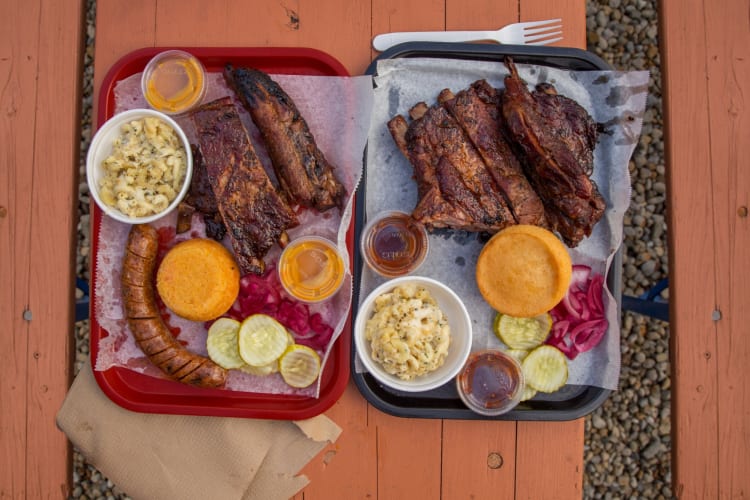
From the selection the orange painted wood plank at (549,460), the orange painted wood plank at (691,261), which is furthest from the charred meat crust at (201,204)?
the orange painted wood plank at (691,261)

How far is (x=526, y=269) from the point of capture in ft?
9.34

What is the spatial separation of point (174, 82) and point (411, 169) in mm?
1415

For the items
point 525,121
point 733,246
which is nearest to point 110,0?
point 525,121

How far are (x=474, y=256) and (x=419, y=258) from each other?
35cm

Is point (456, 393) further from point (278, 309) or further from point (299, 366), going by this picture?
point (278, 309)

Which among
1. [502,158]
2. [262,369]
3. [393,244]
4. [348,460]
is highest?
[502,158]

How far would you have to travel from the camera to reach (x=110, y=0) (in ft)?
10.4

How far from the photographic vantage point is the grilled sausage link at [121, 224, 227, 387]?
2902mm

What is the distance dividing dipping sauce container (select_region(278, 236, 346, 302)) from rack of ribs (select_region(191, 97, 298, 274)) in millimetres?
134

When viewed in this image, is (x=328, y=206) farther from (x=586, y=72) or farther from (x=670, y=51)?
(x=670, y=51)

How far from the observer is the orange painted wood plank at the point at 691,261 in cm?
330

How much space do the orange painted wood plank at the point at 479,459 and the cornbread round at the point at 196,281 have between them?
1.45 meters

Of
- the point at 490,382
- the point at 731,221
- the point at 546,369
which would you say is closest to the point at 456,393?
the point at 490,382

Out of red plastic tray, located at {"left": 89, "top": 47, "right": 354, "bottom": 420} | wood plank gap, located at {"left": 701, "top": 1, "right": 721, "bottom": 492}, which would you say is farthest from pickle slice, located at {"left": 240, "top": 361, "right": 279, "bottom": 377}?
wood plank gap, located at {"left": 701, "top": 1, "right": 721, "bottom": 492}
